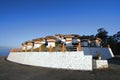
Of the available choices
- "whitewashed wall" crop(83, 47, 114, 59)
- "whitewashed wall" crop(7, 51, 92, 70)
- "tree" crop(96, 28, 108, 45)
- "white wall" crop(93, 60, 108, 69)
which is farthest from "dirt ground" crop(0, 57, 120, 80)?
"tree" crop(96, 28, 108, 45)

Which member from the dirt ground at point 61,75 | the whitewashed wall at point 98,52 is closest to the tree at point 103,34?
the whitewashed wall at point 98,52

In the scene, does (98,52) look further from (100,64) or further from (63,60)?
(63,60)

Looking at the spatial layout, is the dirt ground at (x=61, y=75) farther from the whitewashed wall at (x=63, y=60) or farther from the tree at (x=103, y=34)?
the tree at (x=103, y=34)

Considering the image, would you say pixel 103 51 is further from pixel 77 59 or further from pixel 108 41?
pixel 108 41

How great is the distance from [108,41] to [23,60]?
106ft

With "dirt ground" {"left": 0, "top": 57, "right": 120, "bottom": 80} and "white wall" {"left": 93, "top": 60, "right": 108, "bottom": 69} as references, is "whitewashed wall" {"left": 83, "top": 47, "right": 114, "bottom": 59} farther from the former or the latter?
"dirt ground" {"left": 0, "top": 57, "right": 120, "bottom": 80}

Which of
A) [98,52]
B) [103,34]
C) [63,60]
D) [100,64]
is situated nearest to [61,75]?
[63,60]

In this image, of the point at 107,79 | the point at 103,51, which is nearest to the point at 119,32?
the point at 103,51

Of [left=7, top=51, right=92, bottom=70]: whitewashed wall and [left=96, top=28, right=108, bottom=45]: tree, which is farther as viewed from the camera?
[left=96, top=28, right=108, bottom=45]: tree

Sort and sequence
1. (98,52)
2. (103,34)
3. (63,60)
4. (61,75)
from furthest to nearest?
1. (103,34)
2. (98,52)
3. (63,60)
4. (61,75)

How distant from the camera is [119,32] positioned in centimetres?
5453

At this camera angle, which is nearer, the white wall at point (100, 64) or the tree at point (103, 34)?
the white wall at point (100, 64)

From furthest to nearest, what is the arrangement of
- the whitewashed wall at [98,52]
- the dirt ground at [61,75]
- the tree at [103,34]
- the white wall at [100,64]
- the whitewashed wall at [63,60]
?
1. the tree at [103,34]
2. the whitewashed wall at [98,52]
3. the white wall at [100,64]
4. the whitewashed wall at [63,60]
5. the dirt ground at [61,75]

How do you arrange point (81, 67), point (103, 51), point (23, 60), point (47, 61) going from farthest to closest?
point (103, 51) → point (23, 60) → point (47, 61) → point (81, 67)
